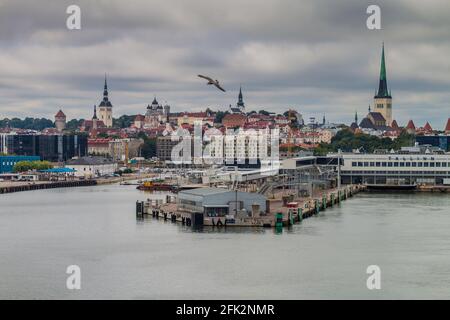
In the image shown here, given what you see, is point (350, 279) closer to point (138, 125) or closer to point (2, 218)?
point (2, 218)

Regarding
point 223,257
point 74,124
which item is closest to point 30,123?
point 74,124

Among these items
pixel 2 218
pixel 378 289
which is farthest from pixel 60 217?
pixel 378 289

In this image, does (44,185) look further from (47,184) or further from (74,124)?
(74,124)

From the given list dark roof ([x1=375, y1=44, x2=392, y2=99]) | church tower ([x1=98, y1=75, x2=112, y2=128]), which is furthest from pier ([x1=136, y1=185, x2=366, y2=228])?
church tower ([x1=98, y1=75, x2=112, y2=128])

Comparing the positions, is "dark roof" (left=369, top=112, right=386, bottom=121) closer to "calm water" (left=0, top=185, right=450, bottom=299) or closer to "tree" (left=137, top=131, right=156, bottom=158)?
"tree" (left=137, top=131, right=156, bottom=158)

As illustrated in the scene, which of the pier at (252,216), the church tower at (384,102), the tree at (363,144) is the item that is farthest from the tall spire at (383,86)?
the pier at (252,216)

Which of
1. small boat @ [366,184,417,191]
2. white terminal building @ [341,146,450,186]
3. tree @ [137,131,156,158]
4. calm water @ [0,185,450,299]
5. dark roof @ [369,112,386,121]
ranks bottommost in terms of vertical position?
calm water @ [0,185,450,299]

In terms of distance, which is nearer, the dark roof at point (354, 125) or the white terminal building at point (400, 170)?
the white terminal building at point (400, 170)

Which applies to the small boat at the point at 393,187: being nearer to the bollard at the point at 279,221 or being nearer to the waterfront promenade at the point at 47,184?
the waterfront promenade at the point at 47,184
